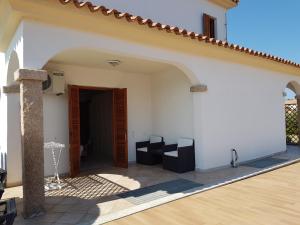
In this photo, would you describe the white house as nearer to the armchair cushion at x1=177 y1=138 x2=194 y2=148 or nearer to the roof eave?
the roof eave

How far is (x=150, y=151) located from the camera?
9.44 m

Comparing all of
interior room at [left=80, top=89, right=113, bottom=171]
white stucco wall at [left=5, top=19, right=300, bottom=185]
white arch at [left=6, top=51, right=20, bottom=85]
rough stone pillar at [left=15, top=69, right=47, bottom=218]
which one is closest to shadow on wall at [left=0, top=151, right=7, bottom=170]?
white stucco wall at [left=5, top=19, right=300, bottom=185]

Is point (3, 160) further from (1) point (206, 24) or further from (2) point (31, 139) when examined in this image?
(1) point (206, 24)

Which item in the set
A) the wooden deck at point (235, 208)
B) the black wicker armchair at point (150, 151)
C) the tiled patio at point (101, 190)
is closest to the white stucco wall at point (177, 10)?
the black wicker armchair at point (150, 151)

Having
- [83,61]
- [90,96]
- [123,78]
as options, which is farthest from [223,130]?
[90,96]

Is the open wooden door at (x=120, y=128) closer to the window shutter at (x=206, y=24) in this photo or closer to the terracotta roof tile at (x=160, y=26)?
the terracotta roof tile at (x=160, y=26)

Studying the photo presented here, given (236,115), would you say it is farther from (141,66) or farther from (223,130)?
(141,66)

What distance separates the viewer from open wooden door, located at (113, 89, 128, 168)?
909 cm

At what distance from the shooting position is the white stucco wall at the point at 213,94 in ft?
17.4

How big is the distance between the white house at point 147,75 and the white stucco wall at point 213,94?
0.02 m

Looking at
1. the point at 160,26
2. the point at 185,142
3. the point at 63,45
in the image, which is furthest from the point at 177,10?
the point at 63,45

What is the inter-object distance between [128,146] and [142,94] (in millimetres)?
2127

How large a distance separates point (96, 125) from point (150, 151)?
5081 mm

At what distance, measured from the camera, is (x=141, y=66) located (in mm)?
8977
